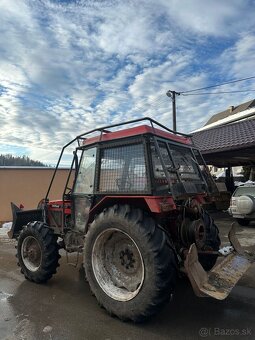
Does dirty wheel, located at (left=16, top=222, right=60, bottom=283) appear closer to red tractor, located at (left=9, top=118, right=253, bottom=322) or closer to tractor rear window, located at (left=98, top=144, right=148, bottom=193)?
red tractor, located at (left=9, top=118, right=253, bottom=322)

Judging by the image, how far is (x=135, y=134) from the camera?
4.30 metres

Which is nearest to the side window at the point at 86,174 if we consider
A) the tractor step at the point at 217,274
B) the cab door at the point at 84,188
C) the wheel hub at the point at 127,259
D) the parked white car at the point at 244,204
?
the cab door at the point at 84,188

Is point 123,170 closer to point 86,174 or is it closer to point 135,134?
point 135,134

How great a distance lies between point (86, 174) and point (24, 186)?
10721mm

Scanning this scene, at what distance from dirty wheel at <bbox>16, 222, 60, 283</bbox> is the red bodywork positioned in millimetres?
1641

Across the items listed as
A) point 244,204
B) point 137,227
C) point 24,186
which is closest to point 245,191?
point 244,204

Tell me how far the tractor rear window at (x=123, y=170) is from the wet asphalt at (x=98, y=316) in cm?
161

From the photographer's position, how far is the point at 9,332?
367 centimetres

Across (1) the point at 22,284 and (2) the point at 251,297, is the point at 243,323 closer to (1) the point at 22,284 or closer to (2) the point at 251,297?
(2) the point at 251,297

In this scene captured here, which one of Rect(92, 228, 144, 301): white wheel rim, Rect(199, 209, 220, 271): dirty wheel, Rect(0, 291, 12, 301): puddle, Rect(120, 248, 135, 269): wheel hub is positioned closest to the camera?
Rect(92, 228, 144, 301): white wheel rim

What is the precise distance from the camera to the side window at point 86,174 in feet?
16.0

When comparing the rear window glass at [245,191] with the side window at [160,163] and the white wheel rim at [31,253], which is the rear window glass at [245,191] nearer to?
the side window at [160,163]

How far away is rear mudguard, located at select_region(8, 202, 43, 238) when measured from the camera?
6172 millimetres

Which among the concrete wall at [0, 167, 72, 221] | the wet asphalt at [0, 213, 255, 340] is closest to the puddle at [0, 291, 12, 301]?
the wet asphalt at [0, 213, 255, 340]
